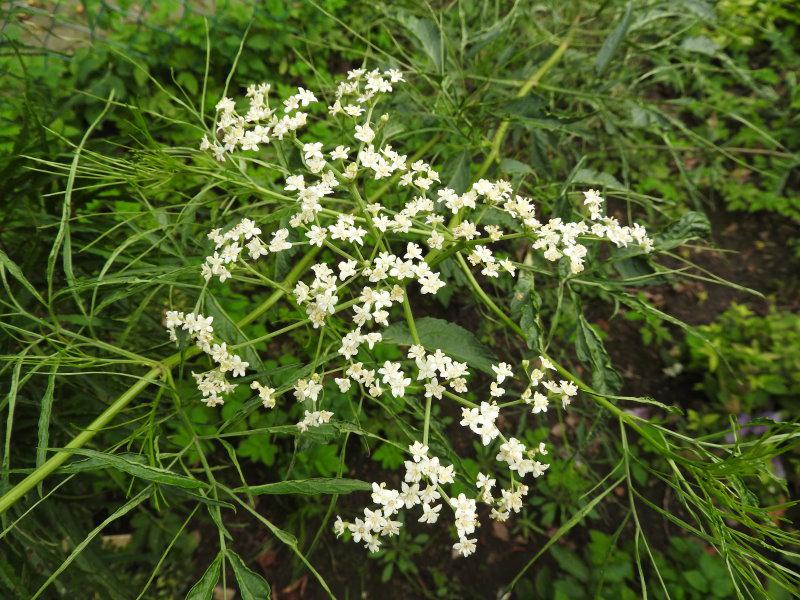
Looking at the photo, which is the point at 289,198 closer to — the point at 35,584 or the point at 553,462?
the point at 35,584

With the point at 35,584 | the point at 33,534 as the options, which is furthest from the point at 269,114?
the point at 35,584

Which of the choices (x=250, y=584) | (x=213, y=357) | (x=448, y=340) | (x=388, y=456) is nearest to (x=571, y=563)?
(x=388, y=456)

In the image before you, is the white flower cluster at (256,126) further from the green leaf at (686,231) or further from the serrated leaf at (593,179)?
the green leaf at (686,231)

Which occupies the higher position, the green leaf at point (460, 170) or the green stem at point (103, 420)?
the green leaf at point (460, 170)

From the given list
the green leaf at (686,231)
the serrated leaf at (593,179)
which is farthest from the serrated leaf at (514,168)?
the green leaf at (686,231)

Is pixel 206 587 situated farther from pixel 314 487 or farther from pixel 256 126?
pixel 256 126

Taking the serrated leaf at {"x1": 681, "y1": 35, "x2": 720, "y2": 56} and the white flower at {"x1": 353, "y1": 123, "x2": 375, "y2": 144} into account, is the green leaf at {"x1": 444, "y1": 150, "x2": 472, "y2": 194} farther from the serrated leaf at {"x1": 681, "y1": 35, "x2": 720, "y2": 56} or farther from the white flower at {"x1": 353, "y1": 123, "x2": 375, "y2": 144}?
the serrated leaf at {"x1": 681, "y1": 35, "x2": 720, "y2": 56}

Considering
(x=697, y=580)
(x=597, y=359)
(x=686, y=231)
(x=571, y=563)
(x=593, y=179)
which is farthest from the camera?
(x=571, y=563)
